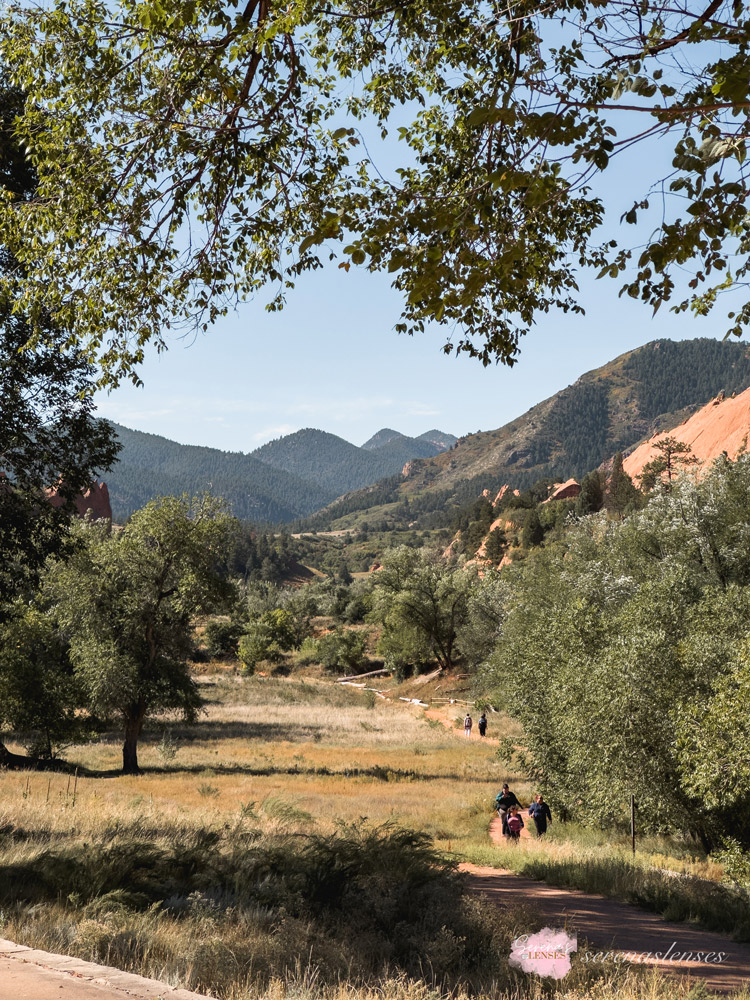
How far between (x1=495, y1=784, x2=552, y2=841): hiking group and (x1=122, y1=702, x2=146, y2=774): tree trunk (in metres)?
14.0

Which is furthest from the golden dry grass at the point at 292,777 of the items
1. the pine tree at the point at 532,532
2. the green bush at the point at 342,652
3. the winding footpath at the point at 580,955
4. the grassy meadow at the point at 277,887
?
the pine tree at the point at 532,532

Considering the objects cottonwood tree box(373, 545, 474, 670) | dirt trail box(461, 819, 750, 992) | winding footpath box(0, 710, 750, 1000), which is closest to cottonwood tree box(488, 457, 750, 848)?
dirt trail box(461, 819, 750, 992)

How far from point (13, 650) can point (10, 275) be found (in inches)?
744

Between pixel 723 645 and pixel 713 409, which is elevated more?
pixel 713 409

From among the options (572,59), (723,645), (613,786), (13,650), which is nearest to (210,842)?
(613,786)

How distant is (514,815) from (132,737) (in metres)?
15.4

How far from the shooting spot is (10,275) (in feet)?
30.1

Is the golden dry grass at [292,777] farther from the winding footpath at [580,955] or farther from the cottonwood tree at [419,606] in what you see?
the cottonwood tree at [419,606]

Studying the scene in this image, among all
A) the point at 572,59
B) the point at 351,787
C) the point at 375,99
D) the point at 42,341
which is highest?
the point at 375,99

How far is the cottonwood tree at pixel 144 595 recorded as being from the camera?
26.2 metres

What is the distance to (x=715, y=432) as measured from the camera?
7925cm

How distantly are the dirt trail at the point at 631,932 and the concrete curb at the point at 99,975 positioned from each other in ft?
14.7

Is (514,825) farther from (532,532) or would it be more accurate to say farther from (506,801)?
(532,532)

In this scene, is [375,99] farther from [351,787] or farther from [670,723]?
[351,787]
